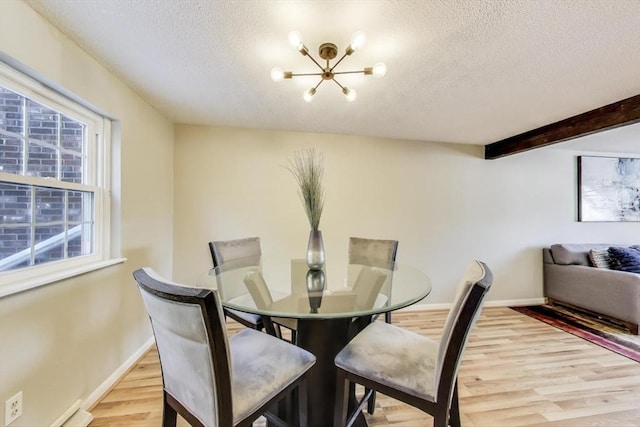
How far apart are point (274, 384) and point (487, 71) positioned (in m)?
2.18

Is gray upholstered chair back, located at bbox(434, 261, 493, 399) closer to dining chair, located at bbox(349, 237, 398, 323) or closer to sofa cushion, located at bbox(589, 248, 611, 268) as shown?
dining chair, located at bbox(349, 237, 398, 323)

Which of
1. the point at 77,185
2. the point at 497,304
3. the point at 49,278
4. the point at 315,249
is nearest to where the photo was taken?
the point at 49,278

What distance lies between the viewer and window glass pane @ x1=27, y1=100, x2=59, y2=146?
1451 mm

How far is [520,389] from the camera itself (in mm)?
1943

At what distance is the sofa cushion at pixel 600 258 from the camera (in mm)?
3404

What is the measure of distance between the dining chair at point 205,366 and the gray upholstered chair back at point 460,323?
22.6 inches

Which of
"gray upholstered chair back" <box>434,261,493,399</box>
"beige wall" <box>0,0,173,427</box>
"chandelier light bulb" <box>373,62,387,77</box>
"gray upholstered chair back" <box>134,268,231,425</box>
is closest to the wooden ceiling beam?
"chandelier light bulb" <box>373,62,387,77</box>

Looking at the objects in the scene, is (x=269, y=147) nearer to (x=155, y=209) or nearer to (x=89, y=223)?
(x=155, y=209)

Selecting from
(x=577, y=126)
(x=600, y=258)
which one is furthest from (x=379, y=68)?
(x=600, y=258)

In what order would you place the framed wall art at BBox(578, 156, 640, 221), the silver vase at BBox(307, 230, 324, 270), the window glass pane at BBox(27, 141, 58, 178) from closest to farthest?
the window glass pane at BBox(27, 141, 58, 178) < the silver vase at BBox(307, 230, 324, 270) < the framed wall art at BBox(578, 156, 640, 221)

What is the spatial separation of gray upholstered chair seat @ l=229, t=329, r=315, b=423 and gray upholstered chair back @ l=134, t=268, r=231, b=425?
0.10m

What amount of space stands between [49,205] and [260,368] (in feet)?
4.89

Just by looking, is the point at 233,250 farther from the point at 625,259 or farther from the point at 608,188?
the point at 608,188

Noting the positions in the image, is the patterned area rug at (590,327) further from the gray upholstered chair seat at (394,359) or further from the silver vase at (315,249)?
the silver vase at (315,249)
